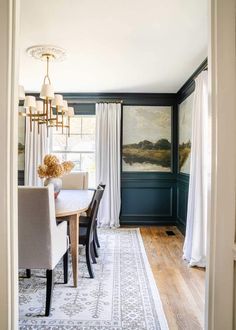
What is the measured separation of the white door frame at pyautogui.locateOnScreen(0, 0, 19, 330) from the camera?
0.97m

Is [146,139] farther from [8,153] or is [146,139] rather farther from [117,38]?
[8,153]

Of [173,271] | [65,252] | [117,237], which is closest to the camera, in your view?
[65,252]

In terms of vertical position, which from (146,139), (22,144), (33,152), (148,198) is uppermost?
(146,139)

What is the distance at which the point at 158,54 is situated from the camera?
3.08m

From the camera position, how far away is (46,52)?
2.98m

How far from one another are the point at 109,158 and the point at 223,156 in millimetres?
3976

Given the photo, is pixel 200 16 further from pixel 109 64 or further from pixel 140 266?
pixel 140 266

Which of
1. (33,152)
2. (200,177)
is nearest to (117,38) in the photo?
(200,177)

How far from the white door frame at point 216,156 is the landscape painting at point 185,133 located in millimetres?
3121

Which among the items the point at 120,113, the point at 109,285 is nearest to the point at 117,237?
the point at 109,285

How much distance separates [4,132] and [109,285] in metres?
2.13

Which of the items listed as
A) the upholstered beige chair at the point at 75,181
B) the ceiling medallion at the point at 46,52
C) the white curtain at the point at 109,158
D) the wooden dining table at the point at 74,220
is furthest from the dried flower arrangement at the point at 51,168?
the white curtain at the point at 109,158

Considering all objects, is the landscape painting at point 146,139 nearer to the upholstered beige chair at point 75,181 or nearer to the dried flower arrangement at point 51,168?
the upholstered beige chair at point 75,181

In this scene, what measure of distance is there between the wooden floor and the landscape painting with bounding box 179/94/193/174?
1.21m
